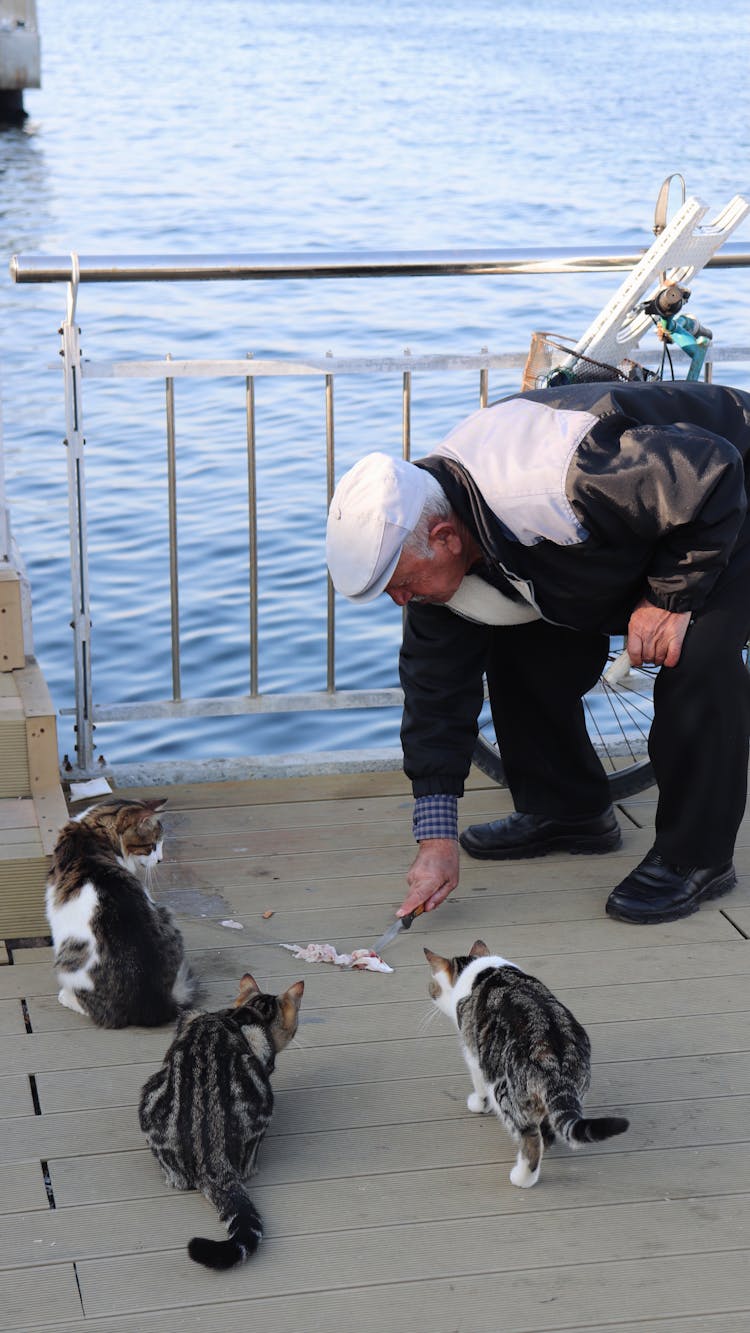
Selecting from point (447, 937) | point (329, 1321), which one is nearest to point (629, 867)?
point (447, 937)

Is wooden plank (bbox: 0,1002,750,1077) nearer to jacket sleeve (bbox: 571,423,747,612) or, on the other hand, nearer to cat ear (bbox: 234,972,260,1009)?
cat ear (bbox: 234,972,260,1009)

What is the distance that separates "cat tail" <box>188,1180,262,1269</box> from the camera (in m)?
2.17

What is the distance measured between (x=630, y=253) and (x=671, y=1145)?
239 cm

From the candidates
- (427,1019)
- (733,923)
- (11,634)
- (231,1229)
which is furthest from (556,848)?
(231,1229)

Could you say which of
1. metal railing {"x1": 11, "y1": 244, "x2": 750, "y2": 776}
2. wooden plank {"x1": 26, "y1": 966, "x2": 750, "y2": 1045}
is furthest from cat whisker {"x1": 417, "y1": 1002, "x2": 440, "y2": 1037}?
metal railing {"x1": 11, "y1": 244, "x2": 750, "y2": 776}

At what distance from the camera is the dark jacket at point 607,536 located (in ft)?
9.13

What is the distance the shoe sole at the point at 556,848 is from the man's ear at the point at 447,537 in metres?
0.92

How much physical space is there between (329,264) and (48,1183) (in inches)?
93.3

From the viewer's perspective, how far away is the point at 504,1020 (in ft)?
7.80

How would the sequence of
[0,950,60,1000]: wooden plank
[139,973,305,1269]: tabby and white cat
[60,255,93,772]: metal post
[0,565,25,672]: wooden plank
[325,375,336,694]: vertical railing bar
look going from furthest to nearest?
1. [325,375,336,694]: vertical railing bar
2. [60,255,93,772]: metal post
3. [0,565,25,672]: wooden plank
4. [0,950,60,1000]: wooden plank
5. [139,973,305,1269]: tabby and white cat

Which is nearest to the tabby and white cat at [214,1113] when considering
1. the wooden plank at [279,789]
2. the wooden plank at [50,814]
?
the wooden plank at [50,814]

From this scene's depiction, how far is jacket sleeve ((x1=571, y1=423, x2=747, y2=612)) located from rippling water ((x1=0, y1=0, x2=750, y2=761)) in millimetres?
2104

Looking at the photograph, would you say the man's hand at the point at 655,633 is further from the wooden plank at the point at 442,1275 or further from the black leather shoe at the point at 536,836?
the wooden plank at the point at 442,1275

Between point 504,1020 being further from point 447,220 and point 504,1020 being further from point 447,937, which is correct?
point 447,220
